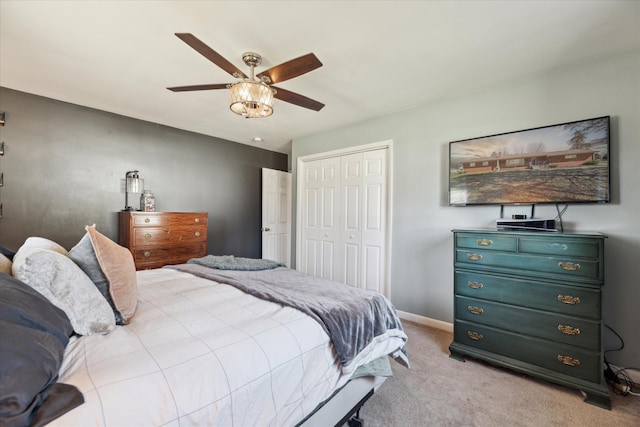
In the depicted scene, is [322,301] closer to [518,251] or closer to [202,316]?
[202,316]

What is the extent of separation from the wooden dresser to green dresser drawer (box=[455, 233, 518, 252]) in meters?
3.08

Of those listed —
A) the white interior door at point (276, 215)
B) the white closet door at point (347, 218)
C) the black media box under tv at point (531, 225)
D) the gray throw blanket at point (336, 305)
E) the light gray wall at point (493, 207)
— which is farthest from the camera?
the white interior door at point (276, 215)

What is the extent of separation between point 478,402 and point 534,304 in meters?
0.83

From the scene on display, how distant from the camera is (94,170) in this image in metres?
3.23

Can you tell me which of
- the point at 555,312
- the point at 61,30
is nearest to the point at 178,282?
the point at 61,30

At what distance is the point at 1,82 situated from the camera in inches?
104

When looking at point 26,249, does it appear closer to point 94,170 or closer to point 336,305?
point 336,305

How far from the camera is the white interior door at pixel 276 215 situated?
15.6 ft

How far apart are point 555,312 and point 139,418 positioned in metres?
2.50

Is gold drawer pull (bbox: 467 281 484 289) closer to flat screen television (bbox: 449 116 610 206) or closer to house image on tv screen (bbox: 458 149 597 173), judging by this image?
flat screen television (bbox: 449 116 610 206)

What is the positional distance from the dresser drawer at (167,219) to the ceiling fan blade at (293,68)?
88.7 inches

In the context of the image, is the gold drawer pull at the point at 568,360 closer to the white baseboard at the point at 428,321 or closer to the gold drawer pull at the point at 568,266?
the gold drawer pull at the point at 568,266

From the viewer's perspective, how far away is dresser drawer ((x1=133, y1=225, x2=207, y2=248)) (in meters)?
3.12

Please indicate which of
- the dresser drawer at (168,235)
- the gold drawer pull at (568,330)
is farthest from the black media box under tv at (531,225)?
the dresser drawer at (168,235)
